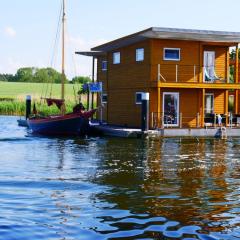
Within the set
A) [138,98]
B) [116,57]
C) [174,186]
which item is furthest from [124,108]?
[174,186]

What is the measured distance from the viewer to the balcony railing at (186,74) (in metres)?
29.6

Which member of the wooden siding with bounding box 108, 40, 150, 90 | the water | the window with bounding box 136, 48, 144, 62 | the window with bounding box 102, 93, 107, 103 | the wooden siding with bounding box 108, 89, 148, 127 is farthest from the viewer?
the window with bounding box 102, 93, 107, 103

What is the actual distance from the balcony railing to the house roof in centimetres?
161

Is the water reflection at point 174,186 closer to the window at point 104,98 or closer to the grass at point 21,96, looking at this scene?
the window at point 104,98

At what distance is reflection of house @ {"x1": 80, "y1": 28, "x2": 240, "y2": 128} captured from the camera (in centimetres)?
2881

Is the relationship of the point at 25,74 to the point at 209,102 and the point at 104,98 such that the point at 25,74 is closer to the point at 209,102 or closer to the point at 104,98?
the point at 104,98

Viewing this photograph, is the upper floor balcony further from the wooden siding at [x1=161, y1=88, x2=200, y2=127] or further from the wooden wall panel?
the wooden siding at [x1=161, y1=88, x2=200, y2=127]

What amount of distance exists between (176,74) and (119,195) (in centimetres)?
1812

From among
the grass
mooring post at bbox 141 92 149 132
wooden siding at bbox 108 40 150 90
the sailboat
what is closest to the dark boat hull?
the sailboat

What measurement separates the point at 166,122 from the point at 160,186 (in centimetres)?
1695

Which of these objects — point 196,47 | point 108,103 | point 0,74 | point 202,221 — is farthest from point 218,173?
point 0,74

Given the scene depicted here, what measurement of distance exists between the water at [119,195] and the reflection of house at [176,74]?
8758mm

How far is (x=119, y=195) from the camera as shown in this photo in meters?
11.5

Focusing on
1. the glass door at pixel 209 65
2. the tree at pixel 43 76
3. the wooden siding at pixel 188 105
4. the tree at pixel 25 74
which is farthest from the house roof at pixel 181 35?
the tree at pixel 25 74
